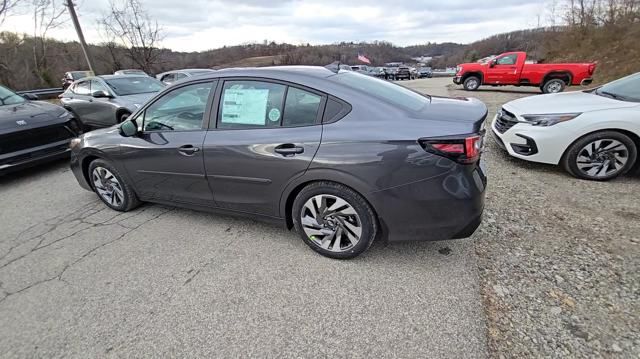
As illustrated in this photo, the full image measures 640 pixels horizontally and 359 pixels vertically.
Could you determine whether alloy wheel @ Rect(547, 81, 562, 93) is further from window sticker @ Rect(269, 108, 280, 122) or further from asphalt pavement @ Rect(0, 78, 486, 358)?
window sticker @ Rect(269, 108, 280, 122)

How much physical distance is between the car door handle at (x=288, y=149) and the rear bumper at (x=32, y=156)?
4.69 m

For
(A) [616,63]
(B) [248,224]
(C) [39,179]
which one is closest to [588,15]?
(A) [616,63]

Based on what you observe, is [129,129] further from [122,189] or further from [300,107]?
[300,107]

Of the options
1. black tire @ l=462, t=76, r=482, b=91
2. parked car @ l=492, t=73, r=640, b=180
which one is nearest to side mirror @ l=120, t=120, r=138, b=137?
parked car @ l=492, t=73, r=640, b=180

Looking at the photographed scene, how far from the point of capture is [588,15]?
21.2m

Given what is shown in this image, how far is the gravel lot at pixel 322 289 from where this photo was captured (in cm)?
179

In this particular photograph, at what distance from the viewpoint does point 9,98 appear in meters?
5.46

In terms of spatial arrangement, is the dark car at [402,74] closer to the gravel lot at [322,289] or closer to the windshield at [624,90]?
the windshield at [624,90]

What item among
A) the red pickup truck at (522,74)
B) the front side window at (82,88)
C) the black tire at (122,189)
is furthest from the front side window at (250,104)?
the red pickup truck at (522,74)

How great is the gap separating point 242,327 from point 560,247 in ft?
8.61

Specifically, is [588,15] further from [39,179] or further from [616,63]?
[39,179]

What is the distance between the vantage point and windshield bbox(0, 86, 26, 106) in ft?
17.4

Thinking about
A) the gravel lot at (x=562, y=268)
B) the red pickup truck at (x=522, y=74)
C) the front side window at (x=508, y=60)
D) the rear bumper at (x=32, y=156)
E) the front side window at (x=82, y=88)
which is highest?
the front side window at (x=508, y=60)

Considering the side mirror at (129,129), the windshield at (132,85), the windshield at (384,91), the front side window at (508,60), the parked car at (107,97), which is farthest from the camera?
the front side window at (508,60)
